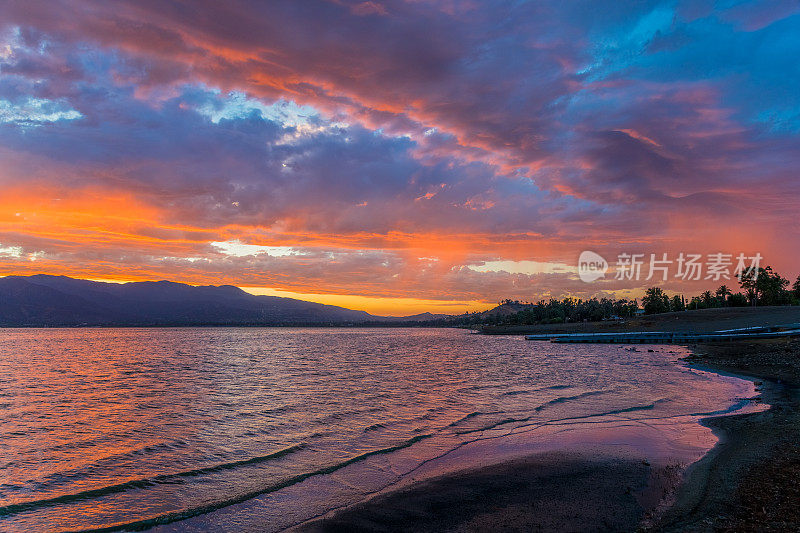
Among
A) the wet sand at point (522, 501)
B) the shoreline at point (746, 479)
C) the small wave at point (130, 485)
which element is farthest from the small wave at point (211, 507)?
the shoreline at point (746, 479)

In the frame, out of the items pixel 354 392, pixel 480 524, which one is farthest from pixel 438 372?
pixel 480 524

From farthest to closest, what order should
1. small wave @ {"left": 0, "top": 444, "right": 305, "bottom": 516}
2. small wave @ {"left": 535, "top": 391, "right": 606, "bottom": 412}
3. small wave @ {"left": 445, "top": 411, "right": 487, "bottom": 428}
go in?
small wave @ {"left": 535, "top": 391, "right": 606, "bottom": 412} < small wave @ {"left": 445, "top": 411, "right": 487, "bottom": 428} < small wave @ {"left": 0, "top": 444, "right": 305, "bottom": 516}

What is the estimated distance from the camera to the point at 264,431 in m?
21.4

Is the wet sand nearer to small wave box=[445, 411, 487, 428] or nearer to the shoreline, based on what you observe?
the shoreline

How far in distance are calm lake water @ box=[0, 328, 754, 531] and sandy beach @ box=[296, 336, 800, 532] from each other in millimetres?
1761

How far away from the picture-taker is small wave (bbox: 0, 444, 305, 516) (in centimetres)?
1281

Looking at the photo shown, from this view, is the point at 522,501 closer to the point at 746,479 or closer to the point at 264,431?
the point at 746,479

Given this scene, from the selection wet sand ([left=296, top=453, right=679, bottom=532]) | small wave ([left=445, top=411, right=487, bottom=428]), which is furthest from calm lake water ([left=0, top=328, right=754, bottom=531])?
wet sand ([left=296, top=453, right=679, bottom=532])

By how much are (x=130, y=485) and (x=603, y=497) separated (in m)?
15.7

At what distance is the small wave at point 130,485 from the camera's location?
12806mm

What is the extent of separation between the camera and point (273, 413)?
25.8 metres

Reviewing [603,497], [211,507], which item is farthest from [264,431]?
[603,497]

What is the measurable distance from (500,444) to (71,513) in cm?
1582

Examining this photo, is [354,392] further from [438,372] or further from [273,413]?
[438,372]
